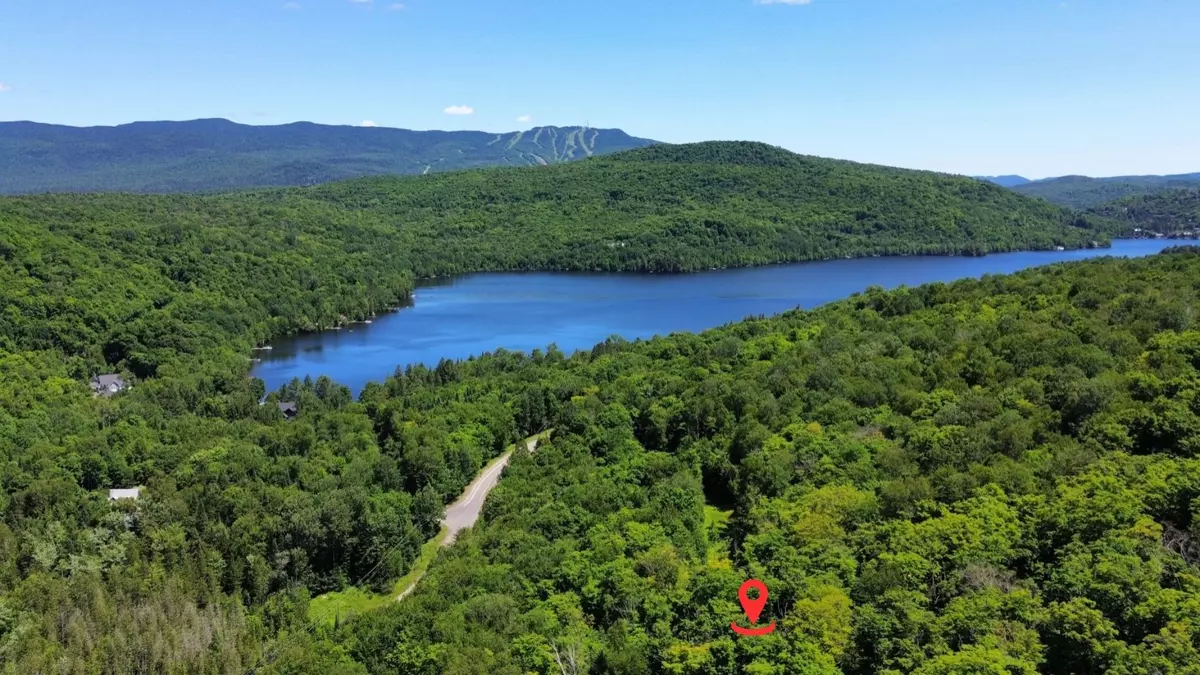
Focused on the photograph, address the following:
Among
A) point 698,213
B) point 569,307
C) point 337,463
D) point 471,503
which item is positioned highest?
point 698,213

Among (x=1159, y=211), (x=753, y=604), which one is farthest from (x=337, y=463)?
(x=1159, y=211)

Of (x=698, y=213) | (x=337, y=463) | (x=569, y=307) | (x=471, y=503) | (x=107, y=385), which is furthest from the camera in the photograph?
(x=698, y=213)

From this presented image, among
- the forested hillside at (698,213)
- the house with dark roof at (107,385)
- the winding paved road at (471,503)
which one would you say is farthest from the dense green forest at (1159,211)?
the house with dark roof at (107,385)

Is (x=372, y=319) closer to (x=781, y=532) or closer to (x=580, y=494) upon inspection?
(x=580, y=494)

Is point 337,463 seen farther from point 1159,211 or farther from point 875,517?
point 1159,211

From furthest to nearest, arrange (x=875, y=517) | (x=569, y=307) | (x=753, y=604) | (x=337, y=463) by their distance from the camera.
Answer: (x=569, y=307) < (x=337, y=463) < (x=875, y=517) < (x=753, y=604)

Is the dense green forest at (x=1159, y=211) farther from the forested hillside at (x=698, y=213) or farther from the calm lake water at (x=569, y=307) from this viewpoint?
the calm lake water at (x=569, y=307)

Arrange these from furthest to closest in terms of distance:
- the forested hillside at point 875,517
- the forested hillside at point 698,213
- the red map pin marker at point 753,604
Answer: the forested hillside at point 698,213 < the red map pin marker at point 753,604 < the forested hillside at point 875,517

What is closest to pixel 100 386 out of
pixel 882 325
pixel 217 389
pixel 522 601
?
pixel 217 389
